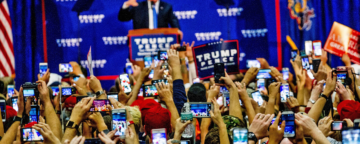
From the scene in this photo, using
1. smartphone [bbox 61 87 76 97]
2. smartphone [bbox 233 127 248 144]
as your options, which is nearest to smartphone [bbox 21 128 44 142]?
smartphone [bbox 61 87 76 97]

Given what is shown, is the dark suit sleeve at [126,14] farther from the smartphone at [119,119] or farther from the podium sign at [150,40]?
the smartphone at [119,119]

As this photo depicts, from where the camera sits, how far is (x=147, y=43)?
8.00 meters

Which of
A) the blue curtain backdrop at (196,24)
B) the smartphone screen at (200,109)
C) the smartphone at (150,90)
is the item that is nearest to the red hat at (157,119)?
the smartphone screen at (200,109)

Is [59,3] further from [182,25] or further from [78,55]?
[182,25]

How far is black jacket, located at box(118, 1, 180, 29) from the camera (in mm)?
9398

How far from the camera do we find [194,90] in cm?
459

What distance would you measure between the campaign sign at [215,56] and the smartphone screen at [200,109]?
2.38 m

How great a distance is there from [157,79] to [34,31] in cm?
645

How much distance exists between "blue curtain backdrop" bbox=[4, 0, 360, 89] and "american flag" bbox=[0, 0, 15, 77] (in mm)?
149

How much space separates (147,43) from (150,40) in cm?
8

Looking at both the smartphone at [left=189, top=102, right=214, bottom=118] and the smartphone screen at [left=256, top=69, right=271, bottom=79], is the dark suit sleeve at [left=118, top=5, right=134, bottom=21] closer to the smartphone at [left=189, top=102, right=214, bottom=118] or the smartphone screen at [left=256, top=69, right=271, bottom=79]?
the smartphone screen at [left=256, top=69, right=271, bottom=79]

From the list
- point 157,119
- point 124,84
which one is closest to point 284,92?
point 124,84

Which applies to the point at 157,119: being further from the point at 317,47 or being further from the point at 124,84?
the point at 317,47

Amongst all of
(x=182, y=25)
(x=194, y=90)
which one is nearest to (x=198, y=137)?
(x=194, y=90)
